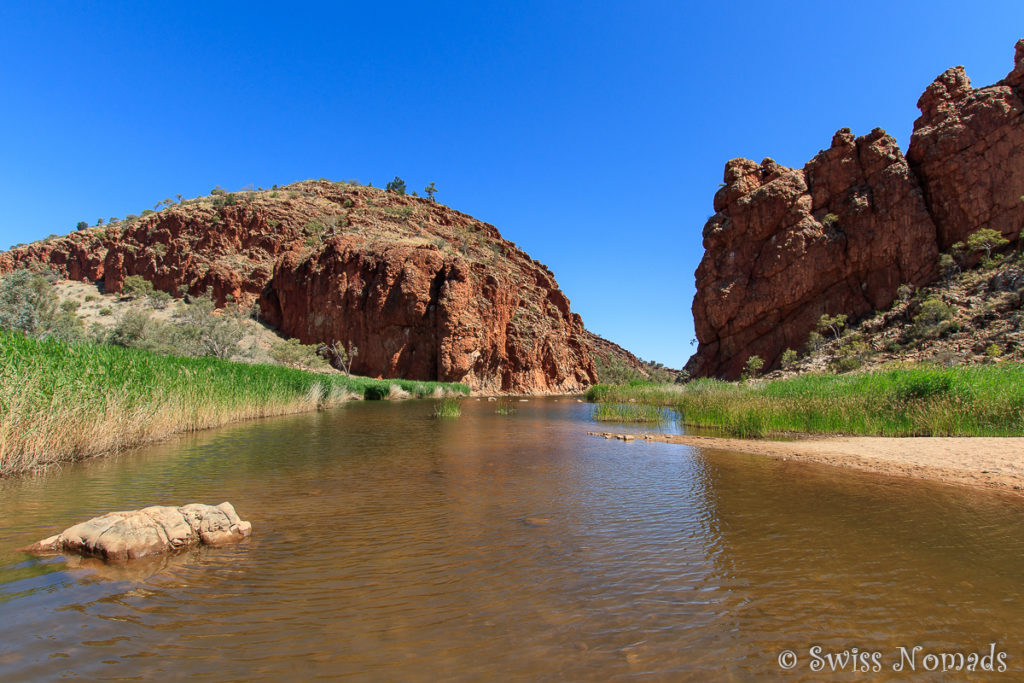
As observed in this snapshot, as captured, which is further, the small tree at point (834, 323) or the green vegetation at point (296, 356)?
the small tree at point (834, 323)

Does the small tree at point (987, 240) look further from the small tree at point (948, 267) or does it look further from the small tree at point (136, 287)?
the small tree at point (136, 287)

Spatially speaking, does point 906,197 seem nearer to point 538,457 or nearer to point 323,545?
point 538,457

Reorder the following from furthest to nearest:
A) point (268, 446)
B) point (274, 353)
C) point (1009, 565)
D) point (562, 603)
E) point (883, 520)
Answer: point (274, 353) < point (268, 446) < point (883, 520) < point (1009, 565) < point (562, 603)

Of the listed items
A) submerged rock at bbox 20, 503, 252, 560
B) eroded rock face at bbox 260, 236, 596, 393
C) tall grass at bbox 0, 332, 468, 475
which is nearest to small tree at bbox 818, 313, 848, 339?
eroded rock face at bbox 260, 236, 596, 393

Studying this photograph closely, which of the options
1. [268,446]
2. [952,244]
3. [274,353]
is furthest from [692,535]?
[952,244]

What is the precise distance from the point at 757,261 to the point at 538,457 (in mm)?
61861

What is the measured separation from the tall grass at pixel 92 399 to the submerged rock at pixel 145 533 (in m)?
4.80

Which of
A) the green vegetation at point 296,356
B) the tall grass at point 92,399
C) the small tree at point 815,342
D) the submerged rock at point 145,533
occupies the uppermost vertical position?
the small tree at point 815,342

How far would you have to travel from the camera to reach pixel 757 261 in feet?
205

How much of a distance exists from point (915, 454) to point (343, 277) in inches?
2354

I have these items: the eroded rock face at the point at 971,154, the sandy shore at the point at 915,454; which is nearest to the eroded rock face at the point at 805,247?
the eroded rock face at the point at 971,154

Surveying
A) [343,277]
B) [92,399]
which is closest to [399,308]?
[343,277]

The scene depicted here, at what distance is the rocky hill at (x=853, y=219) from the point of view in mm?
49281

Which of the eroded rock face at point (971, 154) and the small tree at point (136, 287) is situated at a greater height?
the eroded rock face at point (971, 154)
